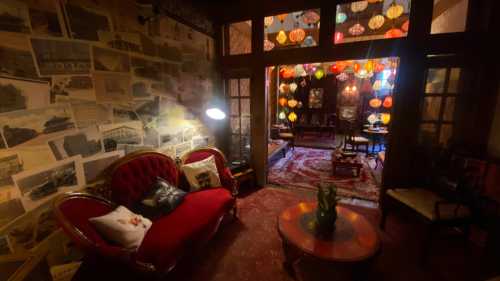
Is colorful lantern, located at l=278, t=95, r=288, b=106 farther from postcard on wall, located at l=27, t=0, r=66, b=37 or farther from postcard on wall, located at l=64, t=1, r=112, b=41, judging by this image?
postcard on wall, located at l=27, t=0, r=66, b=37

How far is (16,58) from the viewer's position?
1.42m

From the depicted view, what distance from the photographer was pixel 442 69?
252cm

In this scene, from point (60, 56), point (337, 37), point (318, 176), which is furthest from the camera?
point (318, 176)

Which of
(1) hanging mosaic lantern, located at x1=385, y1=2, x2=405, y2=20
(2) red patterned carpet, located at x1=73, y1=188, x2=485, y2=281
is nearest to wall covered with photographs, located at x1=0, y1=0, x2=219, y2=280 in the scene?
(2) red patterned carpet, located at x1=73, y1=188, x2=485, y2=281

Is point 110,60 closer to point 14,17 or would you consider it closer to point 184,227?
point 14,17

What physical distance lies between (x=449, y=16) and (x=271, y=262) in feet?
12.4

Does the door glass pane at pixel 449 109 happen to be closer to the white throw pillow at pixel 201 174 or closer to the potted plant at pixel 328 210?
the potted plant at pixel 328 210

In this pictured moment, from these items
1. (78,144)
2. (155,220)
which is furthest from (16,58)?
(155,220)

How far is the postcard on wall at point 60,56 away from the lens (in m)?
1.53

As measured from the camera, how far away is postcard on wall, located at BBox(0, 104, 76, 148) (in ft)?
4.60

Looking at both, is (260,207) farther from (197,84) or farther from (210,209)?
(197,84)

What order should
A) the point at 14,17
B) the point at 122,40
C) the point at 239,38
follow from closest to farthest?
the point at 14,17 < the point at 122,40 < the point at 239,38

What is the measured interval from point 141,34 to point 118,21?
0.26m

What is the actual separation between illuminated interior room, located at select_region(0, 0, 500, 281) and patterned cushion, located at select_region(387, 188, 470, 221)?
0.6 inches
